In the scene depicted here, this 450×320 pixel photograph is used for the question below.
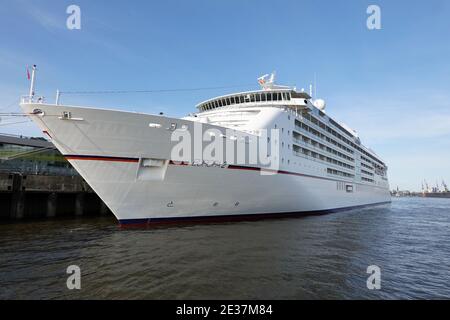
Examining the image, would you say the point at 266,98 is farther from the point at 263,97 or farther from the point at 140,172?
the point at 140,172

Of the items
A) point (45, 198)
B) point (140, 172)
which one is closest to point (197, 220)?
point (140, 172)

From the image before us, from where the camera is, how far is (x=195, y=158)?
1330 centimetres

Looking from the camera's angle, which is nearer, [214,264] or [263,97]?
[214,264]

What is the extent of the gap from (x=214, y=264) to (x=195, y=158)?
5996 mm

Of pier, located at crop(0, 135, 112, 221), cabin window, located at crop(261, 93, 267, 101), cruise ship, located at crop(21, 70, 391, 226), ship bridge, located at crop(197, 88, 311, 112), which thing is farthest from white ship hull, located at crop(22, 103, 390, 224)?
pier, located at crop(0, 135, 112, 221)

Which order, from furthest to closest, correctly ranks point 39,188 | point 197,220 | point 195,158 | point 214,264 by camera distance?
point 39,188 < point 197,220 < point 195,158 < point 214,264

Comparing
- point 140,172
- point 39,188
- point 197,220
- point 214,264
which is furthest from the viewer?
point 39,188

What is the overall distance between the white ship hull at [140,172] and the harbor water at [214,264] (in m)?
1.16

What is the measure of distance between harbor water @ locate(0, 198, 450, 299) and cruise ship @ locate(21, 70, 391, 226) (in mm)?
1530

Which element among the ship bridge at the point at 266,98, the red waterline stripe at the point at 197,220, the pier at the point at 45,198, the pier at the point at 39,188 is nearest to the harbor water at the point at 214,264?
A: the red waterline stripe at the point at 197,220

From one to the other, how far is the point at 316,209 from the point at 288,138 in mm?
7119
